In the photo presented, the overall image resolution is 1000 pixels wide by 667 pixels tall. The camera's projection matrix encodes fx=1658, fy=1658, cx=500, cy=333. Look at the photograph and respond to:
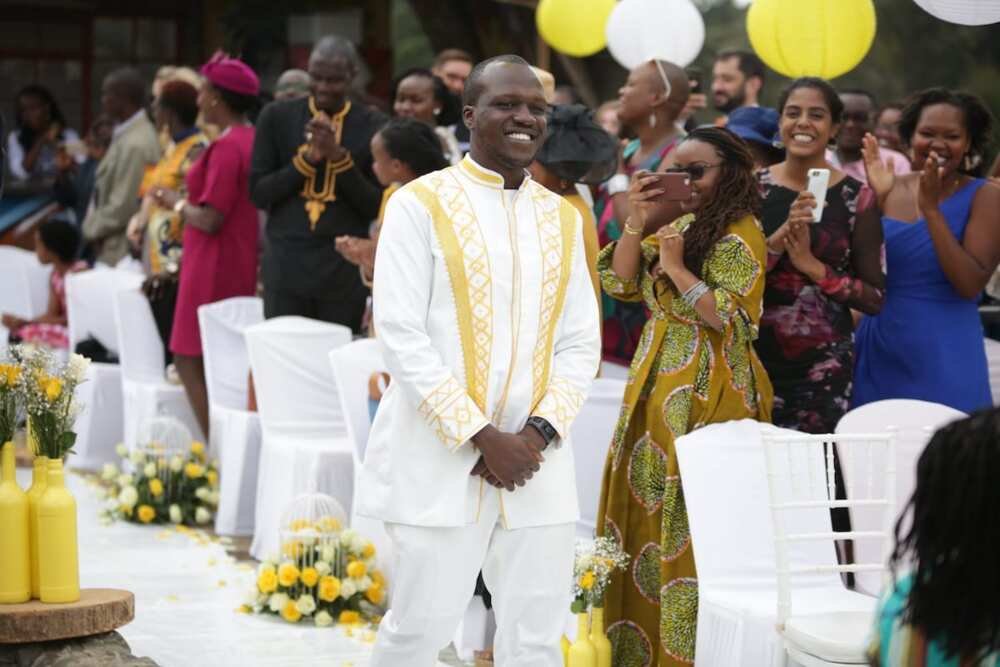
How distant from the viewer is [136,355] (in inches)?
335

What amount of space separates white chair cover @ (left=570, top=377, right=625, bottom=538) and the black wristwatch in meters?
1.78

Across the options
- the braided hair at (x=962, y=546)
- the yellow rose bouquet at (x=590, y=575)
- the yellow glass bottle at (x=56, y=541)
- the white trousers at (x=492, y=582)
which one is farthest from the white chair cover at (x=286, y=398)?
the braided hair at (x=962, y=546)

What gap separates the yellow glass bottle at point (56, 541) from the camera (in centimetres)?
433

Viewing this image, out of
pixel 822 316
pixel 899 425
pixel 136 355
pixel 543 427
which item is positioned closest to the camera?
pixel 543 427

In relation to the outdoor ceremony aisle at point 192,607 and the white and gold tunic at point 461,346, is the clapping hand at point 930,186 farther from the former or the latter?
the outdoor ceremony aisle at point 192,607

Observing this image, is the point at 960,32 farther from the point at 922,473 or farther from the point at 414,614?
the point at 922,473

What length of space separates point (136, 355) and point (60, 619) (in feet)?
14.1

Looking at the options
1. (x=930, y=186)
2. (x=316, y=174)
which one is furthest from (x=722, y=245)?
(x=316, y=174)

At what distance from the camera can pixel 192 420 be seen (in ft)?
27.4

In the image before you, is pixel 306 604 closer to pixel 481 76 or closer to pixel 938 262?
pixel 938 262

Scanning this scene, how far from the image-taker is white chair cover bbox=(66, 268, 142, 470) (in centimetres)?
893

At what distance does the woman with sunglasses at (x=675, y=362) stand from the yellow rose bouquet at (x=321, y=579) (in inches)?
49.7

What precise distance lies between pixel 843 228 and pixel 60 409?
2388 mm

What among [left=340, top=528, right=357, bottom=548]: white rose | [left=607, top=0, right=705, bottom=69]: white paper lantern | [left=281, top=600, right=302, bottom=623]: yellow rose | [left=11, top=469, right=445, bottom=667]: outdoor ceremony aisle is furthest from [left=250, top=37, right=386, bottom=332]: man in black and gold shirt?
[left=281, top=600, right=302, bottom=623]: yellow rose
